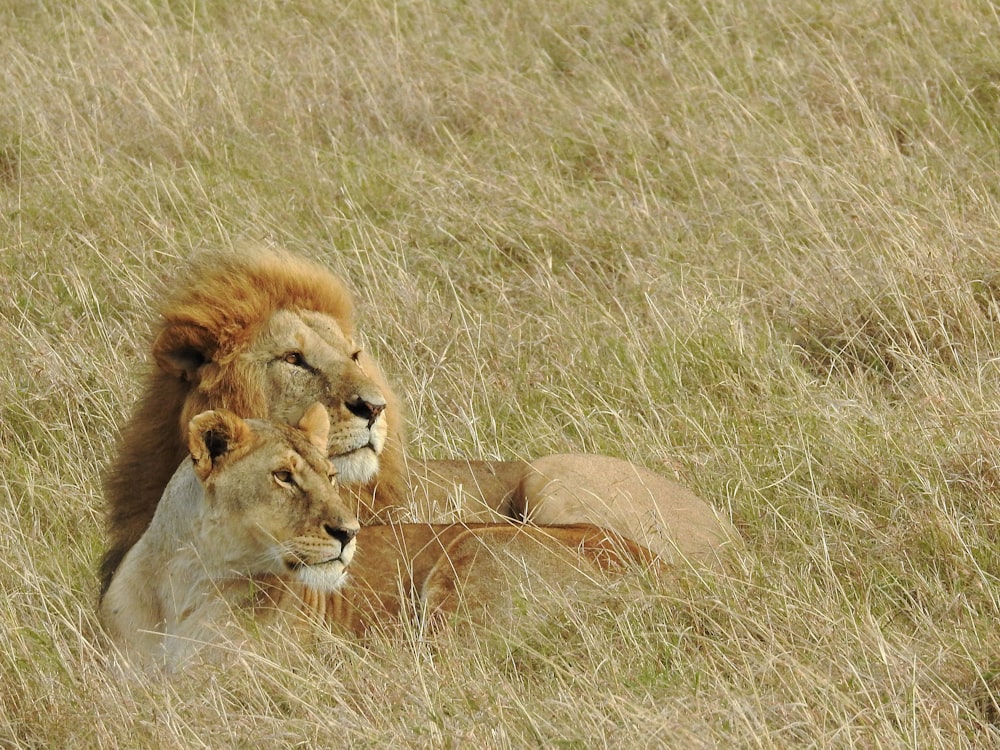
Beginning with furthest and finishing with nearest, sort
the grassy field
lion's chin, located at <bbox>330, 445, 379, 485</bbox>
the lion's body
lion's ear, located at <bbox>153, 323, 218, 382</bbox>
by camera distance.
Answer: lion's ear, located at <bbox>153, 323, 218, 382</bbox>, lion's chin, located at <bbox>330, 445, 379, 485</bbox>, the lion's body, the grassy field

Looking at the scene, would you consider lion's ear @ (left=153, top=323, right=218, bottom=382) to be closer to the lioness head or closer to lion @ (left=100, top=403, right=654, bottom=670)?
lion @ (left=100, top=403, right=654, bottom=670)

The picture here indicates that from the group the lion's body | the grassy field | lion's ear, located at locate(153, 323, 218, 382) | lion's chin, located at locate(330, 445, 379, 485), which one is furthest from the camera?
lion's ear, located at locate(153, 323, 218, 382)

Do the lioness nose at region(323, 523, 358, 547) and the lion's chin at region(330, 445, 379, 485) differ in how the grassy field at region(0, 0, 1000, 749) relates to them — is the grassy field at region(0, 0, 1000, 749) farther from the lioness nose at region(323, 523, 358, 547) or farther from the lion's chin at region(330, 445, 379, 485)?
the lion's chin at region(330, 445, 379, 485)

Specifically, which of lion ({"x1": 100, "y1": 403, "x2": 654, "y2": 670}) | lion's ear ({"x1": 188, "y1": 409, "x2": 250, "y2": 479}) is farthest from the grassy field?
lion's ear ({"x1": 188, "y1": 409, "x2": 250, "y2": 479})

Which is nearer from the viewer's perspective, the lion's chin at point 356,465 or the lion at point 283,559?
the lion at point 283,559

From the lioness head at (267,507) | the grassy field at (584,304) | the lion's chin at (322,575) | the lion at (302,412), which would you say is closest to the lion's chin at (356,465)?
the lion at (302,412)

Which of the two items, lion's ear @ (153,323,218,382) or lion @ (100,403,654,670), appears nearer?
lion @ (100,403,654,670)

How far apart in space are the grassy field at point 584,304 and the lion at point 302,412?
276 millimetres

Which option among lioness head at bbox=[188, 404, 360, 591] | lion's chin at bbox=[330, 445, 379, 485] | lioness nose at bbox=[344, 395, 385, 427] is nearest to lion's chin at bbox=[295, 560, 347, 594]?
lioness head at bbox=[188, 404, 360, 591]

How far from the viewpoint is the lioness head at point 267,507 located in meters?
4.22

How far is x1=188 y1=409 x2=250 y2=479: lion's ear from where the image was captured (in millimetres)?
4238

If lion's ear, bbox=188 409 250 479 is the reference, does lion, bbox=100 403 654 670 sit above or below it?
below

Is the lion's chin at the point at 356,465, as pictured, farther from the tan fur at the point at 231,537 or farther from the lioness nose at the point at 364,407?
the tan fur at the point at 231,537

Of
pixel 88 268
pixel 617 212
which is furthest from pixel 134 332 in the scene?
pixel 617 212
